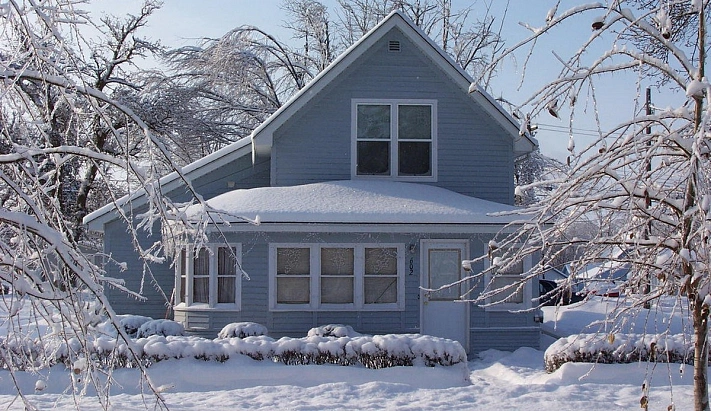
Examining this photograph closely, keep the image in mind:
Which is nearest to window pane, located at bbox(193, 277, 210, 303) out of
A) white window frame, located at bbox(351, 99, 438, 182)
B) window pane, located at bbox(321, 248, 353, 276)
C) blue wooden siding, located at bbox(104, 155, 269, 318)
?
blue wooden siding, located at bbox(104, 155, 269, 318)

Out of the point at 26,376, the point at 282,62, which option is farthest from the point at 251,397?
the point at 282,62

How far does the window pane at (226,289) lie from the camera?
14.8 meters

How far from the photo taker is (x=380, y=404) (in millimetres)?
9812

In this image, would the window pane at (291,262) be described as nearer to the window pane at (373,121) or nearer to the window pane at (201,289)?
the window pane at (201,289)

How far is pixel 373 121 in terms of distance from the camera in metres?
16.6

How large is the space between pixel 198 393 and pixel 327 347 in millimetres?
2222

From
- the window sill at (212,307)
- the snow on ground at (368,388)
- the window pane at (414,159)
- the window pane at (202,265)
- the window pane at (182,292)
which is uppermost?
the window pane at (414,159)

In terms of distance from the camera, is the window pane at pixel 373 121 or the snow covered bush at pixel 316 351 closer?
the snow covered bush at pixel 316 351

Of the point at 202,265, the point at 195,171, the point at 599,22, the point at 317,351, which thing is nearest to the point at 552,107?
the point at 599,22

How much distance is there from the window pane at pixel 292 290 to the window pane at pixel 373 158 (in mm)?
3064

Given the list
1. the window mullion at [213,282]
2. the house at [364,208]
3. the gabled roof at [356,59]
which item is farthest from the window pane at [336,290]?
the gabled roof at [356,59]

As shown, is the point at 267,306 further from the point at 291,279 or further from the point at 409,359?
the point at 409,359

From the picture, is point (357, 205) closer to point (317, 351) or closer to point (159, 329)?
point (317, 351)

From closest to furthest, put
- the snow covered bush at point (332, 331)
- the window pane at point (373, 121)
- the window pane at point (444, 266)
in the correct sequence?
the snow covered bush at point (332, 331), the window pane at point (444, 266), the window pane at point (373, 121)
